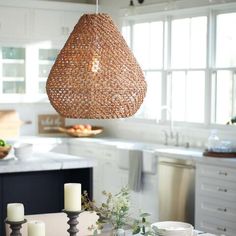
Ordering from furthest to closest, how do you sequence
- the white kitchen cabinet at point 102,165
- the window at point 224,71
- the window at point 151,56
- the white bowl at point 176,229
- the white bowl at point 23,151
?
the window at point 151,56, the white kitchen cabinet at point 102,165, the window at point 224,71, the white bowl at point 23,151, the white bowl at point 176,229

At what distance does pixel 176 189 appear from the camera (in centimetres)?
639

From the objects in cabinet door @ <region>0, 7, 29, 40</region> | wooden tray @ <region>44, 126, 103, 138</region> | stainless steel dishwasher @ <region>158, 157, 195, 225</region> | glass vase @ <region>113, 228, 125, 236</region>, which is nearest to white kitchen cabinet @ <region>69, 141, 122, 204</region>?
wooden tray @ <region>44, 126, 103, 138</region>

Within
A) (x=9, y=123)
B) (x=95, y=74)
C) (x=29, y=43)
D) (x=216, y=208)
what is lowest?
(x=216, y=208)

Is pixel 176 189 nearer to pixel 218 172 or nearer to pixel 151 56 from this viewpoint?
pixel 218 172

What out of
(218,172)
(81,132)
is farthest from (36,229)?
(81,132)

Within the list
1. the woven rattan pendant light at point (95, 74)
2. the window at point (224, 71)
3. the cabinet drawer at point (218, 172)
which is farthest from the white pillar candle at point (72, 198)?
the window at point (224, 71)

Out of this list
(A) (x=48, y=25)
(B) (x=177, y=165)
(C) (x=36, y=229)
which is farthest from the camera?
(A) (x=48, y=25)

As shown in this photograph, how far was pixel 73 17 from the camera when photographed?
8523mm

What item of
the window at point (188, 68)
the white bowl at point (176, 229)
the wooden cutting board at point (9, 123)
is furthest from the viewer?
the wooden cutting board at point (9, 123)

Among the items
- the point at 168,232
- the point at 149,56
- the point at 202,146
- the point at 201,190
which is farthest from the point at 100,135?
the point at 168,232

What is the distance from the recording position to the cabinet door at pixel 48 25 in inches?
322

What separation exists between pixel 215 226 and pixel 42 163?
1.77 m

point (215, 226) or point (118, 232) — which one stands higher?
point (118, 232)

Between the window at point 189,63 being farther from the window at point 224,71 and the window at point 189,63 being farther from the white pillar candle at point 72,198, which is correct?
the white pillar candle at point 72,198
